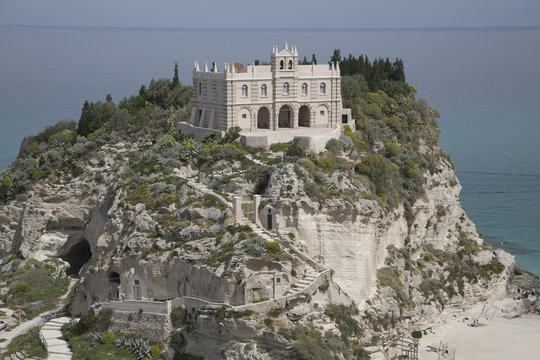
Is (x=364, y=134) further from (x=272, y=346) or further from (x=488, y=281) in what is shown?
(x=272, y=346)

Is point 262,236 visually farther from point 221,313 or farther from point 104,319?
point 104,319

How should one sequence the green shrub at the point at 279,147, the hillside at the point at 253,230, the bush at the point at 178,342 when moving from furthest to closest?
the green shrub at the point at 279,147, the bush at the point at 178,342, the hillside at the point at 253,230

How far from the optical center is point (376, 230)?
71.1 m

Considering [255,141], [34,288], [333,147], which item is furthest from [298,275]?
[34,288]

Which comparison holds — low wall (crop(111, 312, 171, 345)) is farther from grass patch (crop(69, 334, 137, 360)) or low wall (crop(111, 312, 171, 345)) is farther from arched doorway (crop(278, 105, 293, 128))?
arched doorway (crop(278, 105, 293, 128))

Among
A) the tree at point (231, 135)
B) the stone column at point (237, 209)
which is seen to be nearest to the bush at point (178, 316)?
the stone column at point (237, 209)

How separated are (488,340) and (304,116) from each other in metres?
26.0

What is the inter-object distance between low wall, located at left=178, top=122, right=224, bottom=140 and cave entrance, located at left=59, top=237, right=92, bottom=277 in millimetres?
14958

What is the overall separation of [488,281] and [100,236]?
3709cm

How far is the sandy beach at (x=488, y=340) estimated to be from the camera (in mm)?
71750

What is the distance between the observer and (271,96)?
8062 centimetres

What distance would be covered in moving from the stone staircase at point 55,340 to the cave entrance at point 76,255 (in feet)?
52.1

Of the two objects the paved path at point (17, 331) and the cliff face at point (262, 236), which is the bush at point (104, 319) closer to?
the cliff face at point (262, 236)

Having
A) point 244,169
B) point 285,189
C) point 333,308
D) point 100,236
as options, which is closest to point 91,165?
point 100,236
